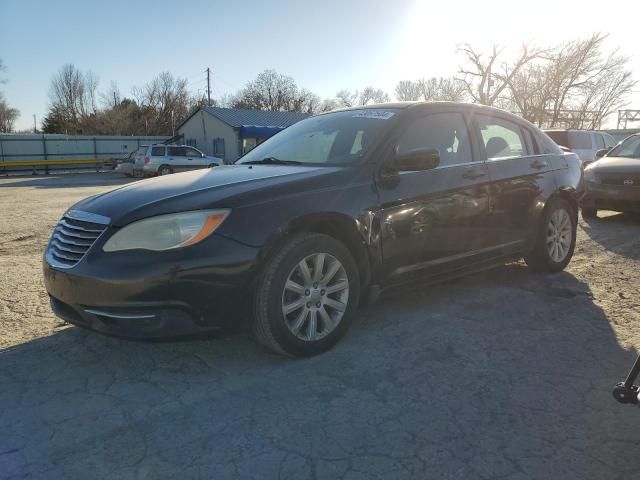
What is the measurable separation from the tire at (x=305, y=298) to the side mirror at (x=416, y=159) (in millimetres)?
769

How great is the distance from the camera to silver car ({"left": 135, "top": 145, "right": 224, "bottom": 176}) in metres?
24.5

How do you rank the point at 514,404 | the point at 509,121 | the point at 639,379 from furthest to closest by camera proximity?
the point at 509,121 < the point at 639,379 < the point at 514,404

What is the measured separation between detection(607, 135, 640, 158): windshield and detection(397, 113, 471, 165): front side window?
6.21m

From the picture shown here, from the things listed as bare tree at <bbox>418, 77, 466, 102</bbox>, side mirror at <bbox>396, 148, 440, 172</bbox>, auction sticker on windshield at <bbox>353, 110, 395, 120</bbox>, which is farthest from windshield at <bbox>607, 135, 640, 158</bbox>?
bare tree at <bbox>418, 77, 466, 102</bbox>

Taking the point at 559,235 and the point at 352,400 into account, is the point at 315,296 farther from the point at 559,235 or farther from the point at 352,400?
Answer: the point at 559,235

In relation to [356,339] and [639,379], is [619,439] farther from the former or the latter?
[356,339]

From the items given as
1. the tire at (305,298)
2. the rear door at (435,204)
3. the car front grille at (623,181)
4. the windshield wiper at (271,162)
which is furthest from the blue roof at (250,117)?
the tire at (305,298)

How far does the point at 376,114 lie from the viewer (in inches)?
154

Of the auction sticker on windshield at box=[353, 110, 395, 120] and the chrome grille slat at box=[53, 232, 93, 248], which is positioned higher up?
the auction sticker on windshield at box=[353, 110, 395, 120]

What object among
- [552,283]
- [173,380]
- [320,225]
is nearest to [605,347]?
[552,283]

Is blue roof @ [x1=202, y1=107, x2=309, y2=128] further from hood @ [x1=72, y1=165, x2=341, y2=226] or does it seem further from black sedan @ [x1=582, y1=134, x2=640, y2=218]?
hood @ [x1=72, y1=165, x2=341, y2=226]

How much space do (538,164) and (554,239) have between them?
784 millimetres

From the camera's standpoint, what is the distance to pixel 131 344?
338cm

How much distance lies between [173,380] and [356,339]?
1.23m
